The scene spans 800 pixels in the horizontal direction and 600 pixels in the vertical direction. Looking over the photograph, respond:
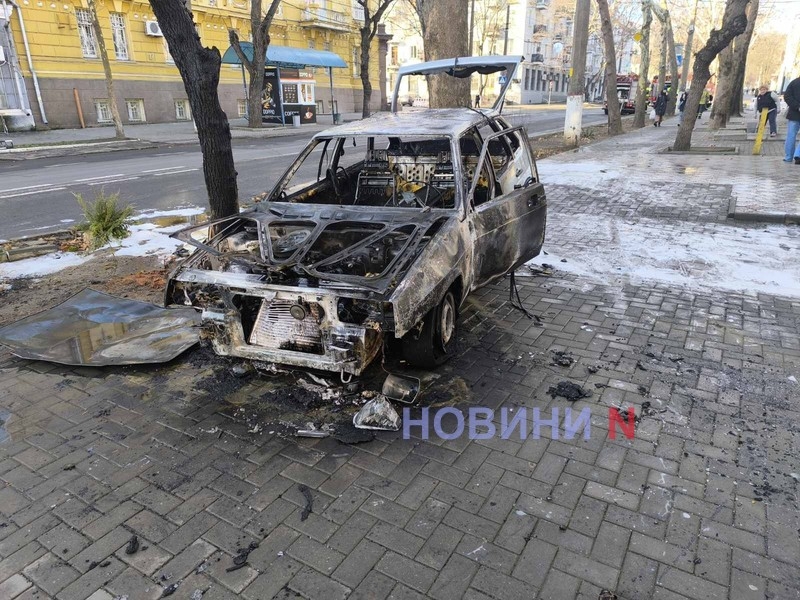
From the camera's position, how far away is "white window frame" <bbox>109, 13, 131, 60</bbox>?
26.2 m

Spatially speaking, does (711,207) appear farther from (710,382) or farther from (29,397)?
(29,397)

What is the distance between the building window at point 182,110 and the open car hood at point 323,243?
1113 inches

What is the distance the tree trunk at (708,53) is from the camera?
13906 millimetres

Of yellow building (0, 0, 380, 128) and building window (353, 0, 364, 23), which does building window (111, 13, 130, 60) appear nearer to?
yellow building (0, 0, 380, 128)

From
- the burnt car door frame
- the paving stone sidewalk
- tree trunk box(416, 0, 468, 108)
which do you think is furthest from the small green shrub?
tree trunk box(416, 0, 468, 108)

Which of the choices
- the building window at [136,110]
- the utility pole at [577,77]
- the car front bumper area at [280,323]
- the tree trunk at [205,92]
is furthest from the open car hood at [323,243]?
the building window at [136,110]

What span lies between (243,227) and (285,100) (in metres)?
27.0

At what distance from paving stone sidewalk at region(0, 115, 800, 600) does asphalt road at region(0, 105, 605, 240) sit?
5.86m

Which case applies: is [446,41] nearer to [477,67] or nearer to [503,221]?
[477,67]

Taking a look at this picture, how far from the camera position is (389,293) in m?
3.41

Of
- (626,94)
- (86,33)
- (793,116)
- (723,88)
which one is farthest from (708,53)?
(626,94)

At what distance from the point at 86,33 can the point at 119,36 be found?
1730 millimetres

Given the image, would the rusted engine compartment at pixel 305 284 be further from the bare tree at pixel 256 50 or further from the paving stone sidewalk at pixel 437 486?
the bare tree at pixel 256 50

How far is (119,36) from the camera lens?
26.5 metres
